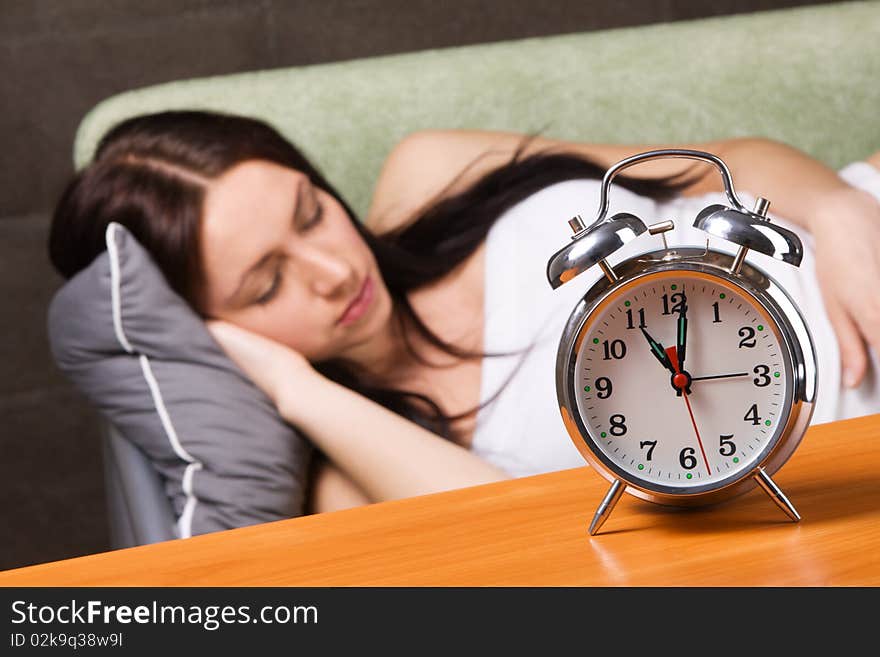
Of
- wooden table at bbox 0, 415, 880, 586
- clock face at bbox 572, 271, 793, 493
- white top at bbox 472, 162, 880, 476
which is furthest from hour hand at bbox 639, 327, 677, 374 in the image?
white top at bbox 472, 162, 880, 476

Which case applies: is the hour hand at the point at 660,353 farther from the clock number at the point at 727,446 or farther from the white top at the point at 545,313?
the white top at the point at 545,313

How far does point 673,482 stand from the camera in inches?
27.3

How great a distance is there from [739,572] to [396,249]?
94cm

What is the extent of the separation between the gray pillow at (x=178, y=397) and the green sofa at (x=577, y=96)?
318 mm

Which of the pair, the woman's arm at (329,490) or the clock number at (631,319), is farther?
the woman's arm at (329,490)

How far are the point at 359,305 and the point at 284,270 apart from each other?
0.39ft

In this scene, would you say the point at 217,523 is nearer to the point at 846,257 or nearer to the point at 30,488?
the point at 30,488

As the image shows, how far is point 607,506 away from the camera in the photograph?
0.69 meters

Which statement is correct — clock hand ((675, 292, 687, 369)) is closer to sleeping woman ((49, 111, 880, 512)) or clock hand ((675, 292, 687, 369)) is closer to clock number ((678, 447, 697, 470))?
clock number ((678, 447, 697, 470))

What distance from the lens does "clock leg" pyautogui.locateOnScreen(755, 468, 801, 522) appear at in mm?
679

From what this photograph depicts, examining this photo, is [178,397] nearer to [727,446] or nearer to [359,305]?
[359,305]

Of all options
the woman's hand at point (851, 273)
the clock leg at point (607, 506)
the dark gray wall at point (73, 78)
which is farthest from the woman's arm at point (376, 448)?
the dark gray wall at point (73, 78)

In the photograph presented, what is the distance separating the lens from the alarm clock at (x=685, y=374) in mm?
685
